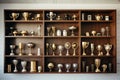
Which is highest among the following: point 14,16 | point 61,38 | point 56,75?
point 14,16

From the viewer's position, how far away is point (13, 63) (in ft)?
17.0

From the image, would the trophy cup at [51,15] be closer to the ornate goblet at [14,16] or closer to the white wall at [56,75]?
the white wall at [56,75]

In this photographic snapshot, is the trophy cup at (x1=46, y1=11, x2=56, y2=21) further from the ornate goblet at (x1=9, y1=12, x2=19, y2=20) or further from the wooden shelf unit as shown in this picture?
the ornate goblet at (x1=9, y1=12, x2=19, y2=20)

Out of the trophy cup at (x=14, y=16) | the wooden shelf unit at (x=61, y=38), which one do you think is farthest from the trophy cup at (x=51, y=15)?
the trophy cup at (x=14, y=16)

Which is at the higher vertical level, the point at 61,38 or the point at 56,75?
the point at 61,38

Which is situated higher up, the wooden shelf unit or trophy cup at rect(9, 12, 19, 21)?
trophy cup at rect(9, 12, 19, 21)

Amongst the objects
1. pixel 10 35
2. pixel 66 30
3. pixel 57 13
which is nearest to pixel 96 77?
pixel 66 30

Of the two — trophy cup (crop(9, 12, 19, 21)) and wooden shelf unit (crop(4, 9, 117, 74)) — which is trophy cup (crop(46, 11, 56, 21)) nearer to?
wooden shelf unit (crop(4, 9, 117, 74))

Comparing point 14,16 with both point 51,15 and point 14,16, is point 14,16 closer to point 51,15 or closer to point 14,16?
point 14,16

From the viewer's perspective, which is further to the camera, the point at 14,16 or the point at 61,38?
the point at 61,38

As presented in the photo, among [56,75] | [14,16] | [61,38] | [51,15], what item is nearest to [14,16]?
[14,16]

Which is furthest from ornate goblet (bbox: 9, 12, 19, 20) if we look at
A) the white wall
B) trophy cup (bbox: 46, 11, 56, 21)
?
trophy cup (bbox: 46, 11, 56, 21)

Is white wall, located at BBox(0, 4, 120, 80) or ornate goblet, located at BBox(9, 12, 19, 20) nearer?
ornate goblet, located at BBox(9, 12, 19, 20)

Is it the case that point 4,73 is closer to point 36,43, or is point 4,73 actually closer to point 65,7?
point 36,43
